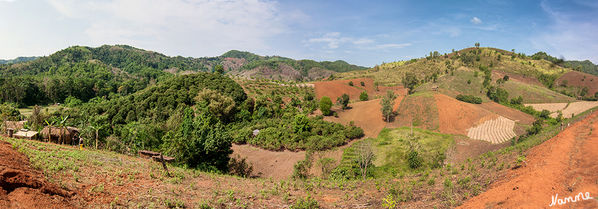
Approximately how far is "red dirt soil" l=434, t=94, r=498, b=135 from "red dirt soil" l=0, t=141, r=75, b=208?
40667 mm

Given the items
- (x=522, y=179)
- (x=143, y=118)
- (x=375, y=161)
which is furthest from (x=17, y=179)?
(x=143, y=118)

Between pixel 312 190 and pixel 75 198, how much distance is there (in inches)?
360

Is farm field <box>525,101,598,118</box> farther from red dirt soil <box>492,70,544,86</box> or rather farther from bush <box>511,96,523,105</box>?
red dirt soil <box>492,70,544,86</box>

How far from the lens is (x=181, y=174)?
40.2 ft

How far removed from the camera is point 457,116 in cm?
4003

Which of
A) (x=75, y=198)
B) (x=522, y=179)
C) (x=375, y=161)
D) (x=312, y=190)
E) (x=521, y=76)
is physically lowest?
(x=375, y=161)

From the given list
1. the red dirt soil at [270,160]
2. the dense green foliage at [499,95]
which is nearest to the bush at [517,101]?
the dense green foliage at [499,95]

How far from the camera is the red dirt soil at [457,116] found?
37.1 m

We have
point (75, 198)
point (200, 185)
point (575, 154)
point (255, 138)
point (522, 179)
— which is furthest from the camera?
point (255, 138)

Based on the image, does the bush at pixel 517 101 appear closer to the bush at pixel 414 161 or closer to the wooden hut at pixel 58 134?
the bush at pixel 414 161

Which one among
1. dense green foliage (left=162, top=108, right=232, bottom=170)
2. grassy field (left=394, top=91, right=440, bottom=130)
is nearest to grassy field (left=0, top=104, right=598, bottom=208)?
dense green foliage (left=162, top=108, right=232, bottom=170)

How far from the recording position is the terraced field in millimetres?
33028

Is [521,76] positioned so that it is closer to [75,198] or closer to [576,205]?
[576,205]

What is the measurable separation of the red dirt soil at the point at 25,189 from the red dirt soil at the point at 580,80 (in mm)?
104765
